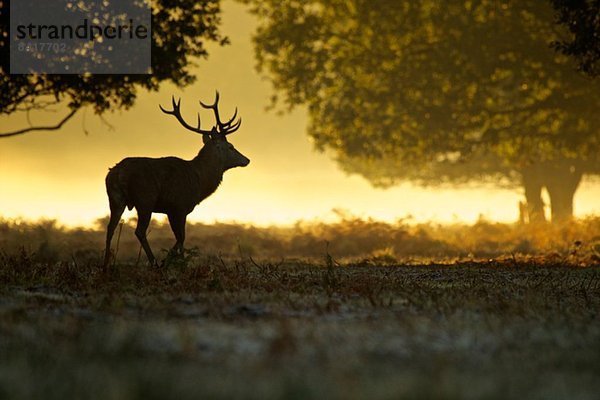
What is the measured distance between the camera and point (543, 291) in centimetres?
1092

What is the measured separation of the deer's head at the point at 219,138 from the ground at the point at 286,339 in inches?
177

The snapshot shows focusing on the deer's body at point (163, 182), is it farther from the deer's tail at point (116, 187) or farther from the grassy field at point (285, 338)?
the grassy field at point (285, 338)

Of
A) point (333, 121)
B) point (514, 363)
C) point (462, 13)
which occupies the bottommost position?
point (514, 363)

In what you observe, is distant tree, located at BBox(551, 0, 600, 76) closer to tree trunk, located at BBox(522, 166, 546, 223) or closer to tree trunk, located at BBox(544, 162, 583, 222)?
tree trunk, located at BBox(544, 162, 583, 222)

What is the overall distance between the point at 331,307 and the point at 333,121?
934 inches

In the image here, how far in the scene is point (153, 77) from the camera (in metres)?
19.5

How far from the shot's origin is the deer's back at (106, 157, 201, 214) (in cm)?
1329

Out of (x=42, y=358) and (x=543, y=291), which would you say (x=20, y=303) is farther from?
(x=543, y=291)

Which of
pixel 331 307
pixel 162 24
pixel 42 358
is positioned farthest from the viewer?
pixel 162 24

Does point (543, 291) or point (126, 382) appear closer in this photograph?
point (126, 382)

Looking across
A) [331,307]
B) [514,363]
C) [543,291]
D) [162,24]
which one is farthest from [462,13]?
[514,363]

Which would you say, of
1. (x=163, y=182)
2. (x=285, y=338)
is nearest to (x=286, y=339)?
(x=285, y=338)

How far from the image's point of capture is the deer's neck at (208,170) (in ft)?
48.7
